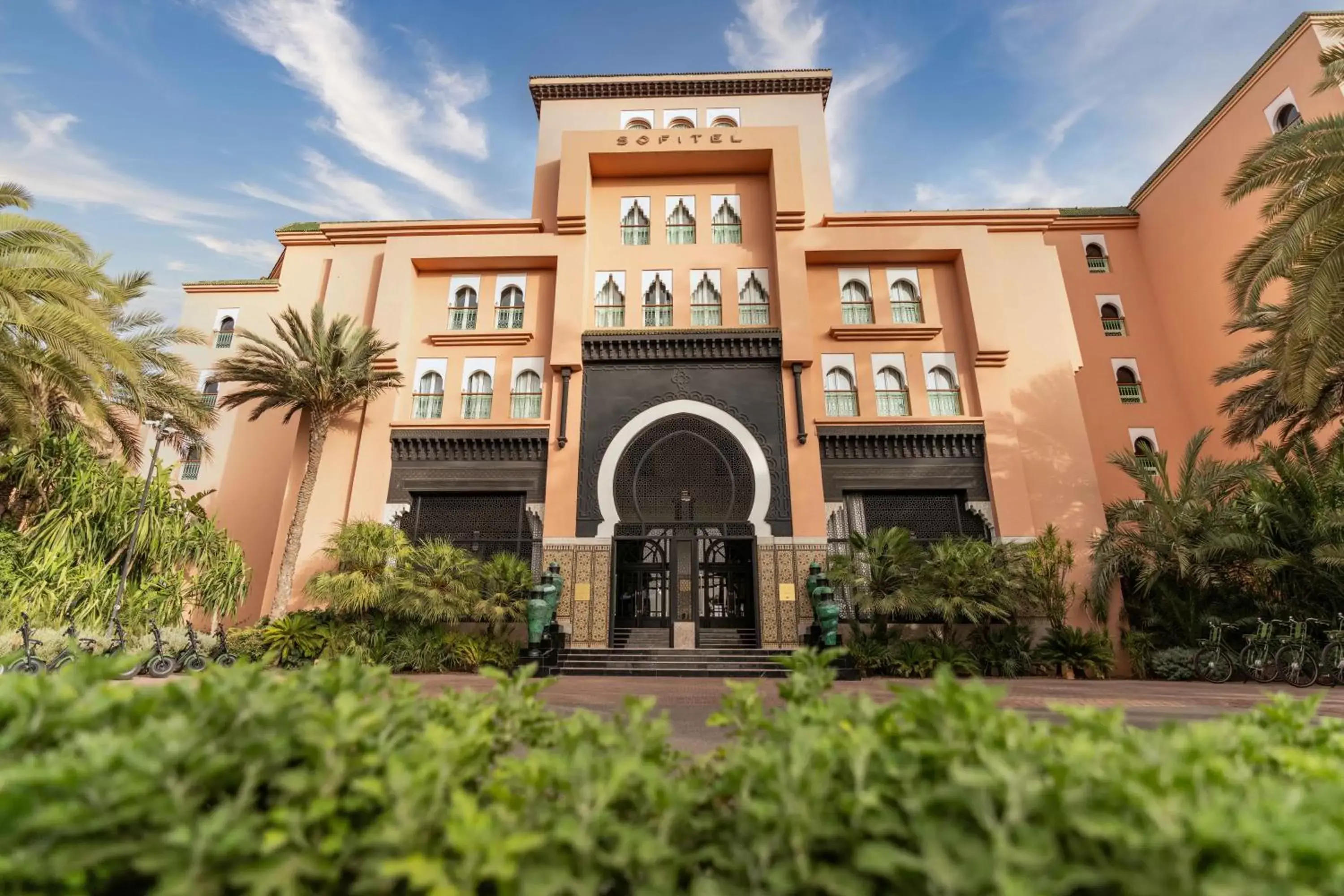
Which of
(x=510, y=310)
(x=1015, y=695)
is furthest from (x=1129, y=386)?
(x=510, y=310)

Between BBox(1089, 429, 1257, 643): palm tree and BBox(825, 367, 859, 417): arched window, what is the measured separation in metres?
6.14

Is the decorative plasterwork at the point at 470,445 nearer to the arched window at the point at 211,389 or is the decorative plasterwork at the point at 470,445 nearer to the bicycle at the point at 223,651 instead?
the bicycle at the point at 223,651

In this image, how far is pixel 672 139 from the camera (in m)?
17.0

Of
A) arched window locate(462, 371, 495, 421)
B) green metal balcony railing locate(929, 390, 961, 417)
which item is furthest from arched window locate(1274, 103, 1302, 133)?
arched window locate(462, 371, 495, 421)

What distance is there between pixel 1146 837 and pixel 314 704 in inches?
68.0

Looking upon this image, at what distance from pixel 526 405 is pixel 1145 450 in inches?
692

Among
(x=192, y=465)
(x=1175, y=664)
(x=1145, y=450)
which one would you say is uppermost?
(x=1145, y=450)

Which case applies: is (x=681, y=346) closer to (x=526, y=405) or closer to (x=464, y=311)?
(x=526, y=405)

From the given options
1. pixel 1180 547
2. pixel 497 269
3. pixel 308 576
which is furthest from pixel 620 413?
pixel 1180 547

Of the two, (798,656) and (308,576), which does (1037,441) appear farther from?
(308,576)

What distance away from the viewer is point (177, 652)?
11.8 m

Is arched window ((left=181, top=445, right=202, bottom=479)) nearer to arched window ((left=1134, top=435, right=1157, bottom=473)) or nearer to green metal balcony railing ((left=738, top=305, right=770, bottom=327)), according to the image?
green metal balcony railing ((left=738, top=305, right=770, bottom=327))

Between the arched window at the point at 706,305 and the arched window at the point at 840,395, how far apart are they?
3264mm

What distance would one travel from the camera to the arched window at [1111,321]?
19.9 meters
